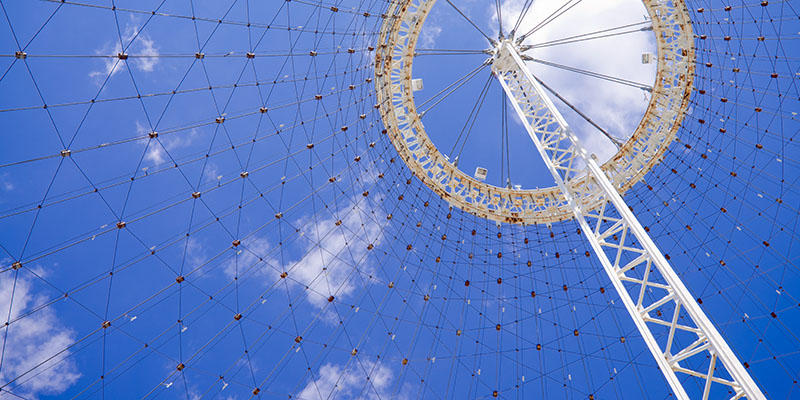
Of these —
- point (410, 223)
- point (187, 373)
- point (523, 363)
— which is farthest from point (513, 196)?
point (187, 373)

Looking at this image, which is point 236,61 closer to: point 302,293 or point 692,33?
point 302,293

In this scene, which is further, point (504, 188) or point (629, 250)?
point (504, 188)

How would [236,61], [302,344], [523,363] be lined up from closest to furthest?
[236,61] < [302,344] < [523,363]

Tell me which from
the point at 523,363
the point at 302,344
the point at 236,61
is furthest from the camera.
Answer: the point at 523,363

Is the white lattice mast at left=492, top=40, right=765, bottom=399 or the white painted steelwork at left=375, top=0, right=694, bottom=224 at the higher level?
the white painted steelwork at left=375, top=0, right=694, bottom=224

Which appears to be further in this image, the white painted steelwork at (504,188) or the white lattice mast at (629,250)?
the white painted steelwork at (504,188)

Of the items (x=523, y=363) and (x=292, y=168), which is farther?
(x=523, y=363)

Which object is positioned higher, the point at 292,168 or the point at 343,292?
the point at 292,168

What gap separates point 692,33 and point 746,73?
17.3ft

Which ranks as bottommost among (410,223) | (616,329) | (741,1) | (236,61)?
(616,329)

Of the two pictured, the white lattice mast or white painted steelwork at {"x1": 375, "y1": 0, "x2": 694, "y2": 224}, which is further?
white painted steelwork at {"x1": 375, "y1": 0, "x2": 694, "y2": 224}

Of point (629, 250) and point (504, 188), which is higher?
point (504, 188)

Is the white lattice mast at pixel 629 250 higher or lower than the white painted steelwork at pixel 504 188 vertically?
lower

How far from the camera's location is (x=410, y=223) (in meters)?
30.4
